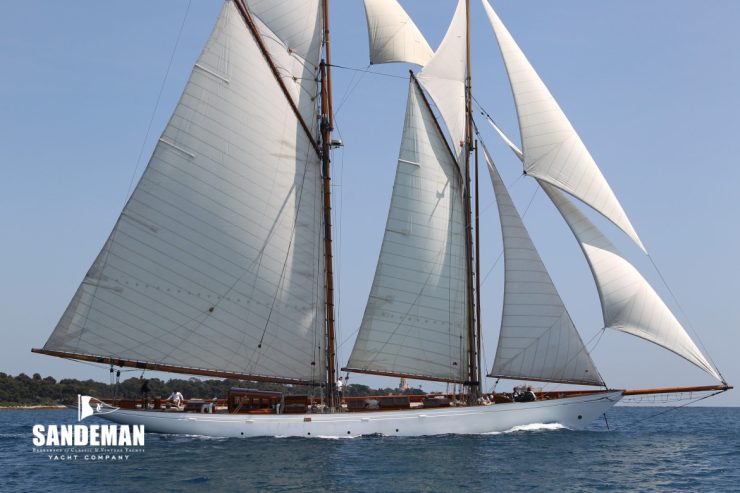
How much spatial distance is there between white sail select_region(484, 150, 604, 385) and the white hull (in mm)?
1877

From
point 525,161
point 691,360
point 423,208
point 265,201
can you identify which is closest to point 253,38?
point 265,201

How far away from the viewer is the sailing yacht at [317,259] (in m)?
39.6

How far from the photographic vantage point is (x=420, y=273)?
1670 inches

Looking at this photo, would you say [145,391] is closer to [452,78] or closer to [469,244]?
[469,244]

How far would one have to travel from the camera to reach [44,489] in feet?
89.7

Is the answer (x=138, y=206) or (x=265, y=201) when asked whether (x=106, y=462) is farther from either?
(x=265, y=201)

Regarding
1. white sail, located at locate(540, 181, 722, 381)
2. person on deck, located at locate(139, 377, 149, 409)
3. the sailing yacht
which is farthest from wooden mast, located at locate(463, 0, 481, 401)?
person on deck, located at locate(139, 377, 149, 409)

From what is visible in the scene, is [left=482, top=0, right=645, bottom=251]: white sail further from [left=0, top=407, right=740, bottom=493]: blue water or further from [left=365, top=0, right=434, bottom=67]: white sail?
[left=0, top=407, right=740, bottom=493]: blue water

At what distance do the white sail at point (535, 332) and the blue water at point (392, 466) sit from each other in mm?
Result: 3008

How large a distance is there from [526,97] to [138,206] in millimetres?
18986

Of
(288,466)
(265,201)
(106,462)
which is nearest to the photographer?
A: (288,466)

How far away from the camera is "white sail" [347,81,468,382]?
138 ft

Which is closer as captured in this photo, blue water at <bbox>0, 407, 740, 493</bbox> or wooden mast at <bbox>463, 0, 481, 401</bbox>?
blue water at <bbox>0, 407, 740, 493</bbox>

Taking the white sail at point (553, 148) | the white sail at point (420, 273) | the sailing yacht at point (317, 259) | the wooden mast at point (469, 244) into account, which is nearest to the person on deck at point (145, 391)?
the sailing yacht at point (317, 259)
